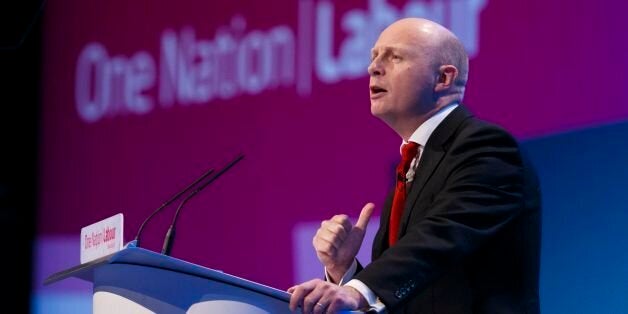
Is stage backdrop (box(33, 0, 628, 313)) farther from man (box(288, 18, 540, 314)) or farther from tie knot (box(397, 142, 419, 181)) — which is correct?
tie knot (box(397, 142, 419, 181))

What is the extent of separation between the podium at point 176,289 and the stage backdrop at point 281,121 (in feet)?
5.06

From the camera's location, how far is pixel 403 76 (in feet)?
7.91

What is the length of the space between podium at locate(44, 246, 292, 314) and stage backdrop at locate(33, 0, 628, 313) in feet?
5.06

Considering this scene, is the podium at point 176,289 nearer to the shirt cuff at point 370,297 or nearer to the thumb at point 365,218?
the shirt cuff at point 370,297

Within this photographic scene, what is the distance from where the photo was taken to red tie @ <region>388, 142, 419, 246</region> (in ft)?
7.32

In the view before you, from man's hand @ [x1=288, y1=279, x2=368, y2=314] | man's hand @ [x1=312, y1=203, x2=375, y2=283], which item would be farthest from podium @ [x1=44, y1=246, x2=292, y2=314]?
man's hand @ [x1=312, y1=203, x2=375, y2=283]

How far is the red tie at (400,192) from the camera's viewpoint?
2.23 m

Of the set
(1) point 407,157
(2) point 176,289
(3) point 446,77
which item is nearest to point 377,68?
(3) point 446,77

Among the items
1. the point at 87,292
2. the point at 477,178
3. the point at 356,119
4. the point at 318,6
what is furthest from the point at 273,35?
the point at 477,178

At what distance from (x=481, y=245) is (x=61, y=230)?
316cm

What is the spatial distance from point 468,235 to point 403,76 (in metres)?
0.59

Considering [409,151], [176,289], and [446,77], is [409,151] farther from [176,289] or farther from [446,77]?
[176,289]

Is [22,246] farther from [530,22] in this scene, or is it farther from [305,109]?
[530,22]

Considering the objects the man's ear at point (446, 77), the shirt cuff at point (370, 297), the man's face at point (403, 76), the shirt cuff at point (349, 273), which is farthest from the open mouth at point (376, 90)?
the shirt cuff at point (370, 297)
